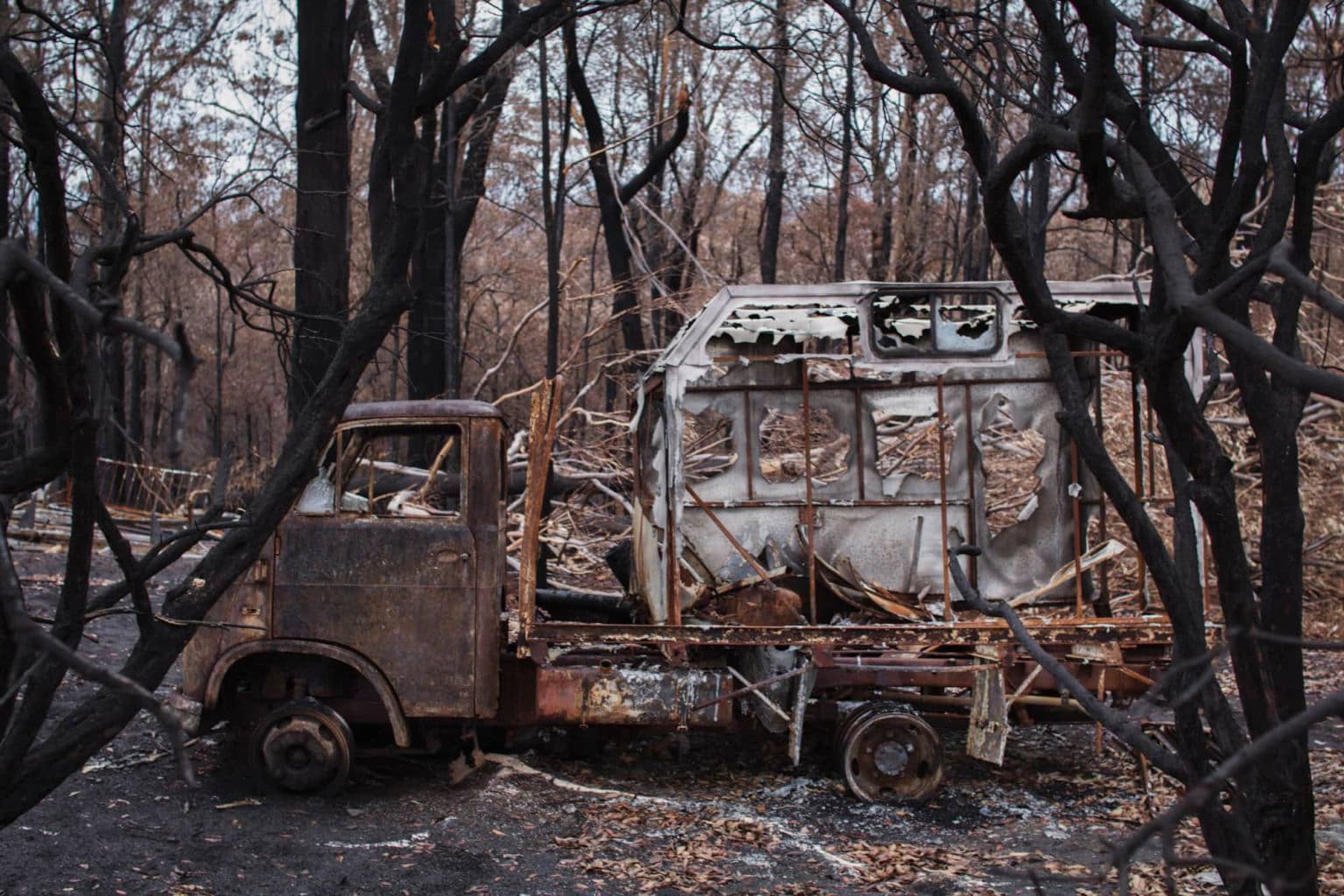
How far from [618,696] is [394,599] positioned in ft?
5.05

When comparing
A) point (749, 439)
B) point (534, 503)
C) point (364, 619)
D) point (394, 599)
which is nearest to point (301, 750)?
point (364, 619)

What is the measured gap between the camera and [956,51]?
5.45 m

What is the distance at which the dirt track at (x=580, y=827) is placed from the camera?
260 inches

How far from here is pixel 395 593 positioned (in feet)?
Answer: 26.3

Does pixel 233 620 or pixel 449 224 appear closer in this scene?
pixel 233 620

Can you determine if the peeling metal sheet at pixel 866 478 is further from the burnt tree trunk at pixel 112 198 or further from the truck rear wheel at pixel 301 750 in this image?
the burnt tree trunk at pixel 112 198

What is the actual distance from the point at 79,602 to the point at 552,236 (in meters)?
14.2

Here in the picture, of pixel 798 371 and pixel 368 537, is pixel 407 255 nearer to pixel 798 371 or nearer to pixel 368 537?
pixel 368 537

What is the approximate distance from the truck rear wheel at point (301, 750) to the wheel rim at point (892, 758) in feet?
10.6

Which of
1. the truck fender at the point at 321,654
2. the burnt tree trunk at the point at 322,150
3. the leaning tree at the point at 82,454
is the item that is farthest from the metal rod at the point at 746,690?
the burnt tree trunk at the point at 322,150

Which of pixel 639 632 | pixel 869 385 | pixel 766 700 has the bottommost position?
pixel 766 700

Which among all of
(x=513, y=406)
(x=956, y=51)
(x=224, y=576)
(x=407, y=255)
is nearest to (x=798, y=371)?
(x=956, y=51)

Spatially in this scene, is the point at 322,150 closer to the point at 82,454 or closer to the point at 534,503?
the point at 534,503

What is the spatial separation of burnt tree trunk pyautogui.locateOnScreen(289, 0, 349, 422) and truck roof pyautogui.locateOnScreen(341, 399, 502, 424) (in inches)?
99.2
